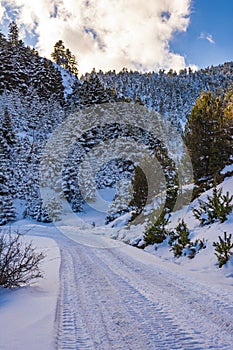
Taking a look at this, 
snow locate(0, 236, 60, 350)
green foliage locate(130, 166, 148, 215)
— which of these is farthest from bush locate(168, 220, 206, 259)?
green foliage locate(130, 166, 148, 215)

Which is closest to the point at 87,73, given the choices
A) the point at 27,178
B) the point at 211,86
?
the point at 211,86

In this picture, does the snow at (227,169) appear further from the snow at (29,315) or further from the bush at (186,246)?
the snow at (29,315)

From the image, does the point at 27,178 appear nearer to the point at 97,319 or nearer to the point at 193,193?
the point at 193,193

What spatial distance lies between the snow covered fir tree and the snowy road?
9.27 m

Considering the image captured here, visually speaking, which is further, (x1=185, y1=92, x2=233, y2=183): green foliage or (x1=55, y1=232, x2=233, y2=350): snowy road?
(x1=185, y1=92, x2=233, y2=183): green foliage

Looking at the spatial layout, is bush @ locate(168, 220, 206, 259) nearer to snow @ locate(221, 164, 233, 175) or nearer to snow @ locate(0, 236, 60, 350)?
snow @ locate(0, 236, 60, 350)

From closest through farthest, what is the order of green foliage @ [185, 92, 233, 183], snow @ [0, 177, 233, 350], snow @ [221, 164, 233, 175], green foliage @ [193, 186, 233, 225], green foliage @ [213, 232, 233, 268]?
snow @ [0, 177, 233, 350], green foliage @ [213, 232, 233, 268], green foliage @ [193, 186, 233, 225], snow @ [221, 164, 233, 175], green foliage @ [185, 92, 233, 183]

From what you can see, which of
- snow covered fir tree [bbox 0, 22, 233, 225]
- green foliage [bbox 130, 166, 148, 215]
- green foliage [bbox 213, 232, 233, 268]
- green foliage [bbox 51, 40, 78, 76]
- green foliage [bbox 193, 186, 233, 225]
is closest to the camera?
green foliage [bbox 213, 232, 233, 268]

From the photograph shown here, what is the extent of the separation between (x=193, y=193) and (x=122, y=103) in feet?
135

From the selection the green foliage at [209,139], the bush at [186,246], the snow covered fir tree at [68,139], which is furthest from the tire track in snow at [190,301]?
the green foliage at [209,139]

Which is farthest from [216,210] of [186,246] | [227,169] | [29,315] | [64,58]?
[64,58]

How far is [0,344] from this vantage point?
3.13 m

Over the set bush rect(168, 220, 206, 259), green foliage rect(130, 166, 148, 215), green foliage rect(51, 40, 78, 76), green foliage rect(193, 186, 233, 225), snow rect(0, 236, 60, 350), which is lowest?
snow rect(0, 236, 60, 350)

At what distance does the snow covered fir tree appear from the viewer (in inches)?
640
